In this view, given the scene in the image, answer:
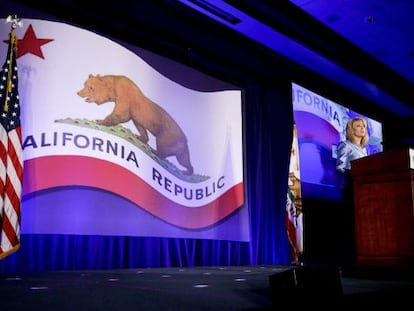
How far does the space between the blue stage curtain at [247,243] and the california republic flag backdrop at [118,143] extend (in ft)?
0.54

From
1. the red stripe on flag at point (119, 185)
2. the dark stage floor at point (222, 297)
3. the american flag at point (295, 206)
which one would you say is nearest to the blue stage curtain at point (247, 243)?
the american flag at point (295, 206)

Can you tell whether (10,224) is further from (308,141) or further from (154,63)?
(308,141)

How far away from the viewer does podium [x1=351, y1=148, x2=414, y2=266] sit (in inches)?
78.5

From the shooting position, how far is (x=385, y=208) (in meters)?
2.10

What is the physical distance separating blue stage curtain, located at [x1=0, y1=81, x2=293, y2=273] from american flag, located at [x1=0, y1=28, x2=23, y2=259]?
11.1 inches

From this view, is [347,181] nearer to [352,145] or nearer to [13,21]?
[352,145]

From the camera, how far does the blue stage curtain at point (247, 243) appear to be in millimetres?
2949

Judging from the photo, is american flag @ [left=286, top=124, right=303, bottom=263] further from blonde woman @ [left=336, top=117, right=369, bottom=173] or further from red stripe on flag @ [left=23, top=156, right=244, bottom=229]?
red stripe on flag @ [left=23, top=156, right=244, bottom=229]

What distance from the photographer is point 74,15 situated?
3195 millimetres

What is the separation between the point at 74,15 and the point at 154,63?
700 millimetres

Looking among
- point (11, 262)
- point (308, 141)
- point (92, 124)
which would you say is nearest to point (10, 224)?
point (11, 262)

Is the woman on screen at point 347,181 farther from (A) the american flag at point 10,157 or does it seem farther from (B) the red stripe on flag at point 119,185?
(A) the american flag at point 10,157

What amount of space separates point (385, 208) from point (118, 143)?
1840 mm

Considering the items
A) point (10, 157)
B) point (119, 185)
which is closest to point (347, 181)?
point (119, 185)
